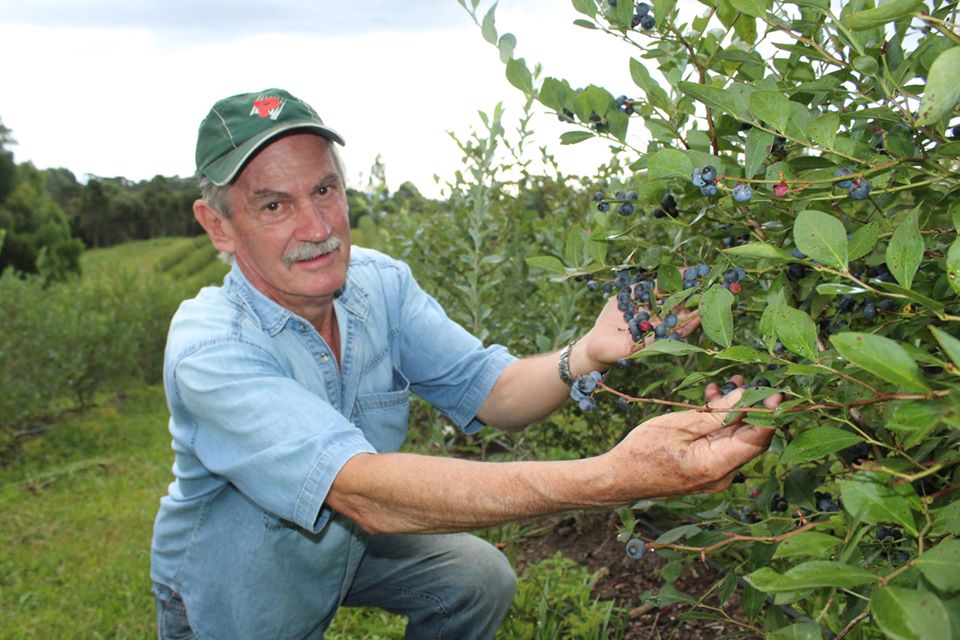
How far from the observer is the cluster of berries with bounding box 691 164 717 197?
3.79 ft

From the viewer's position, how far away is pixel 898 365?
2.37 feet

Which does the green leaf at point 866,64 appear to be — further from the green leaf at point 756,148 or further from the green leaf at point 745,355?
the green leaf at point 745,355

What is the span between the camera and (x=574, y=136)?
1512 mm

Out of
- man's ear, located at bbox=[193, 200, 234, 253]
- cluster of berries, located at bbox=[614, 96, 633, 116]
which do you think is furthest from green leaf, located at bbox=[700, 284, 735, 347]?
man's ear, located at bbox=[193, 200, 234, 253]

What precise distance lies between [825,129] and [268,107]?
164 cm

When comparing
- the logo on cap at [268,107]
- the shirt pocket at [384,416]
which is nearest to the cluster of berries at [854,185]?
the logo on cap at [268,107]

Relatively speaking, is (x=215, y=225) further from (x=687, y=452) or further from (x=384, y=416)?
(x=687, y=452)

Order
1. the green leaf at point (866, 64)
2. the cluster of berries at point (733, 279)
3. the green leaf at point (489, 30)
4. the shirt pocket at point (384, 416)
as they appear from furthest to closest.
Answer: the shirt pocket at point (384, 416) < the green leaf at point (489, 30) < the cluster of berries at point (733, 279) < the green leaf at point (866, 64)

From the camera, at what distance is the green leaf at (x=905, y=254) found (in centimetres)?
93

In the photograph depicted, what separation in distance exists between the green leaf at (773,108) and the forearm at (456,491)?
624 mm

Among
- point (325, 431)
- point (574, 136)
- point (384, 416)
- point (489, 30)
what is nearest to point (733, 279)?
point (574, 136)

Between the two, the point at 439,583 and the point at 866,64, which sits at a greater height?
the point at 866,64

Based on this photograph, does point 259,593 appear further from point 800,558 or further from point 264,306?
point 800,558

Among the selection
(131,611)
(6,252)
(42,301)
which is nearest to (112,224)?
(6,252)
